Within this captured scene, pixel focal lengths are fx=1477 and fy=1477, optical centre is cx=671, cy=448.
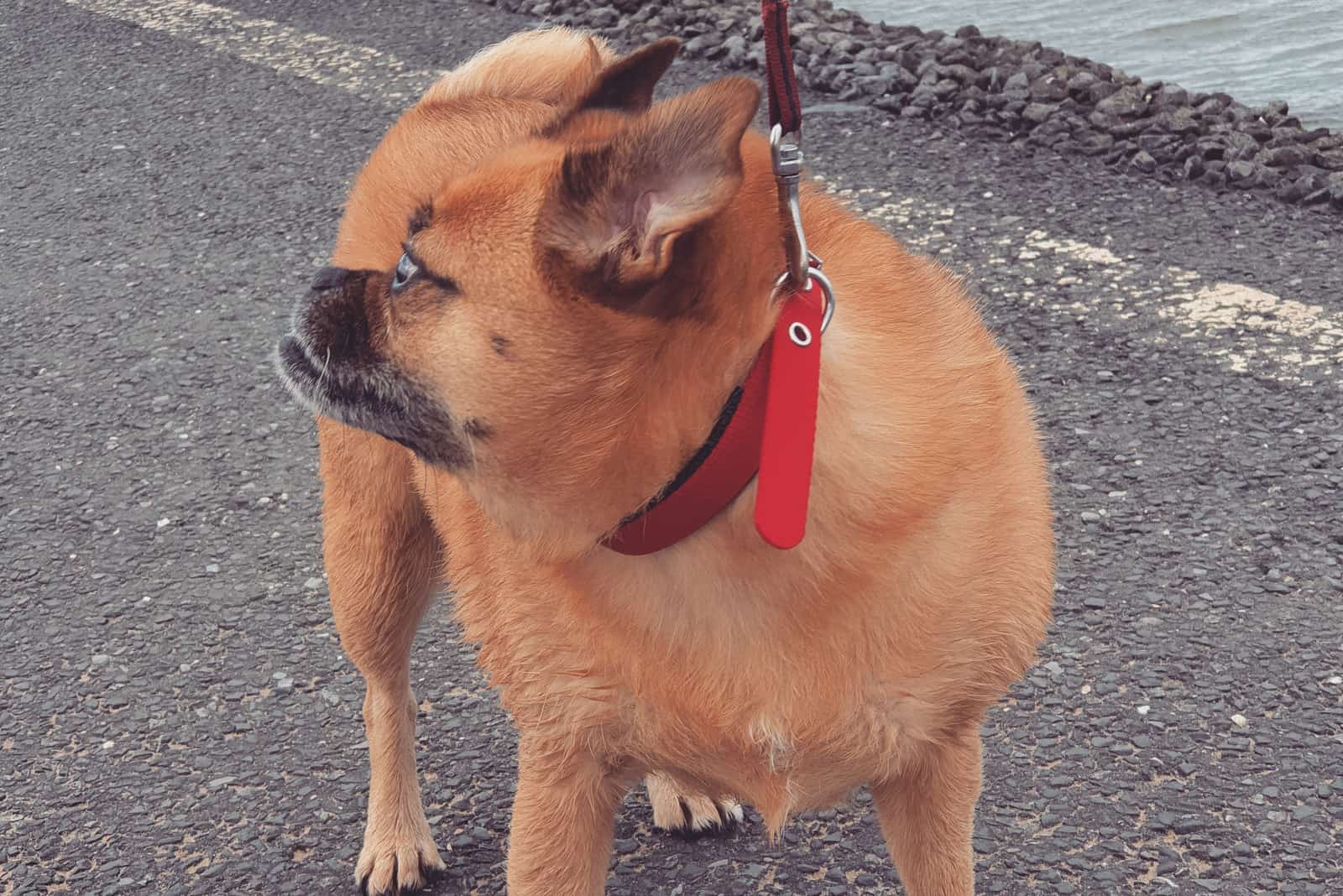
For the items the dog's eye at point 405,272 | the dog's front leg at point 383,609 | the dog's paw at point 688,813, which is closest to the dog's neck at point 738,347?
the dog's eye at point 405,272

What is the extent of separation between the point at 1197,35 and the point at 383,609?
5.75 metres

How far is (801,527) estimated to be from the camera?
1.93 meters

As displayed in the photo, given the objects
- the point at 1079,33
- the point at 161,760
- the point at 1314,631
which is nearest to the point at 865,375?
the point at 1314,631

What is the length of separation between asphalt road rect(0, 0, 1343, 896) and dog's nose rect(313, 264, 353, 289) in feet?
4.61

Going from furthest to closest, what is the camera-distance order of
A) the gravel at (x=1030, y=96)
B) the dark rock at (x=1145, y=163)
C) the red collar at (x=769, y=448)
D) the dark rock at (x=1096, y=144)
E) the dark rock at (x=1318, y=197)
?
1. the dark rock at (x=1096, y=144)
2. the dark rock at (x=1145, y=163)
3. the gravel at (x=1030, y=96)
4. the dark rock at (x=1318, y=197)
5. the red collar at (x=769, y=448)

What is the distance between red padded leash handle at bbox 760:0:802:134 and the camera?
6.48ft

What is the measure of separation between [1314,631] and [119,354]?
3938 millimetres

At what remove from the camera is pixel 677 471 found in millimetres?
2096

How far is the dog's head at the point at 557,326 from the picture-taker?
6.35 ft

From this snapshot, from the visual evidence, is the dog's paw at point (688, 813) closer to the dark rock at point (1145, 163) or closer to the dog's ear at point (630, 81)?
the dog's ear at point (630, 81)

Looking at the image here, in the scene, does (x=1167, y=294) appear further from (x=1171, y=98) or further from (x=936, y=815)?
(x=936, y=815)

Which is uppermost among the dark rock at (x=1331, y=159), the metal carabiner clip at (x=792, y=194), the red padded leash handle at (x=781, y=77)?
the red padded leash handle at (x=781, y=77)

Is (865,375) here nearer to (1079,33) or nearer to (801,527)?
(801,527)

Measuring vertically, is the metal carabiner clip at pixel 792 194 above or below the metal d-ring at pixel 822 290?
above
